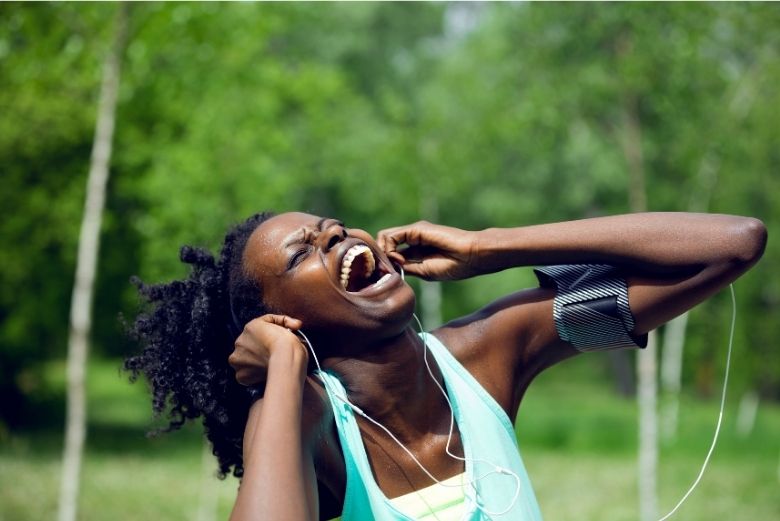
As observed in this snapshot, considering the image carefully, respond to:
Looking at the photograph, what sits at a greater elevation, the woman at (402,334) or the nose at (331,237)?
the nose at (331,237)

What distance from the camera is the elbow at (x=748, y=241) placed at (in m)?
2.40

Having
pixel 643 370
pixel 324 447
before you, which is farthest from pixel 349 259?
pixel 643 370

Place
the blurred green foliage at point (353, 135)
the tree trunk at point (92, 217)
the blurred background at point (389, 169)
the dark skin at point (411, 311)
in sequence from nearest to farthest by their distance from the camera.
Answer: the dark skin at point (411, 311)
the tree trunk at point (92, 217)
the blurred green foliage at point (353, 135)
the blurred background at point (389, 169)

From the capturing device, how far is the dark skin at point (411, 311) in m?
2.27

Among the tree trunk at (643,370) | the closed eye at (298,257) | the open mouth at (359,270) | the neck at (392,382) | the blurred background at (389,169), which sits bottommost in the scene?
the neck at (392,382)

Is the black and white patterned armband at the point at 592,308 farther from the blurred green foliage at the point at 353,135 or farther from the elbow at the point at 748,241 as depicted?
the blurred green foliage at the point at 353,135

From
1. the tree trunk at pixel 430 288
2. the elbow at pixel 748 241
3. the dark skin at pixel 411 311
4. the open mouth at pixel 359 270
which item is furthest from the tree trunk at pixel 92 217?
the tree trunk at pixel 430 288

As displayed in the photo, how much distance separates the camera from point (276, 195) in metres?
Result: 11.7

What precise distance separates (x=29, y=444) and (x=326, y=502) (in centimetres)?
1688

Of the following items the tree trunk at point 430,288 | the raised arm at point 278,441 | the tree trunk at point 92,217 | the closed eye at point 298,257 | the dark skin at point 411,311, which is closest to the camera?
the raised arm at point 278,441

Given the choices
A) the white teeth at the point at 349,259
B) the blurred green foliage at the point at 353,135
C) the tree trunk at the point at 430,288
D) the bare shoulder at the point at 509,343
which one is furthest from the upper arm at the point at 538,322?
the tree trunk at the point at 430,288

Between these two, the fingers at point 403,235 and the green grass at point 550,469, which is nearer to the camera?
the fingers at point 403,235

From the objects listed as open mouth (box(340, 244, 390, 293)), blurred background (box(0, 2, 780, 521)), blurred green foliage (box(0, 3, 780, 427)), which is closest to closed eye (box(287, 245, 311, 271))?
open mouth (box(340, 244, 390, 293))

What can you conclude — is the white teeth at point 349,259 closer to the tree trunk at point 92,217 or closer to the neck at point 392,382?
the neck at point 392,382
